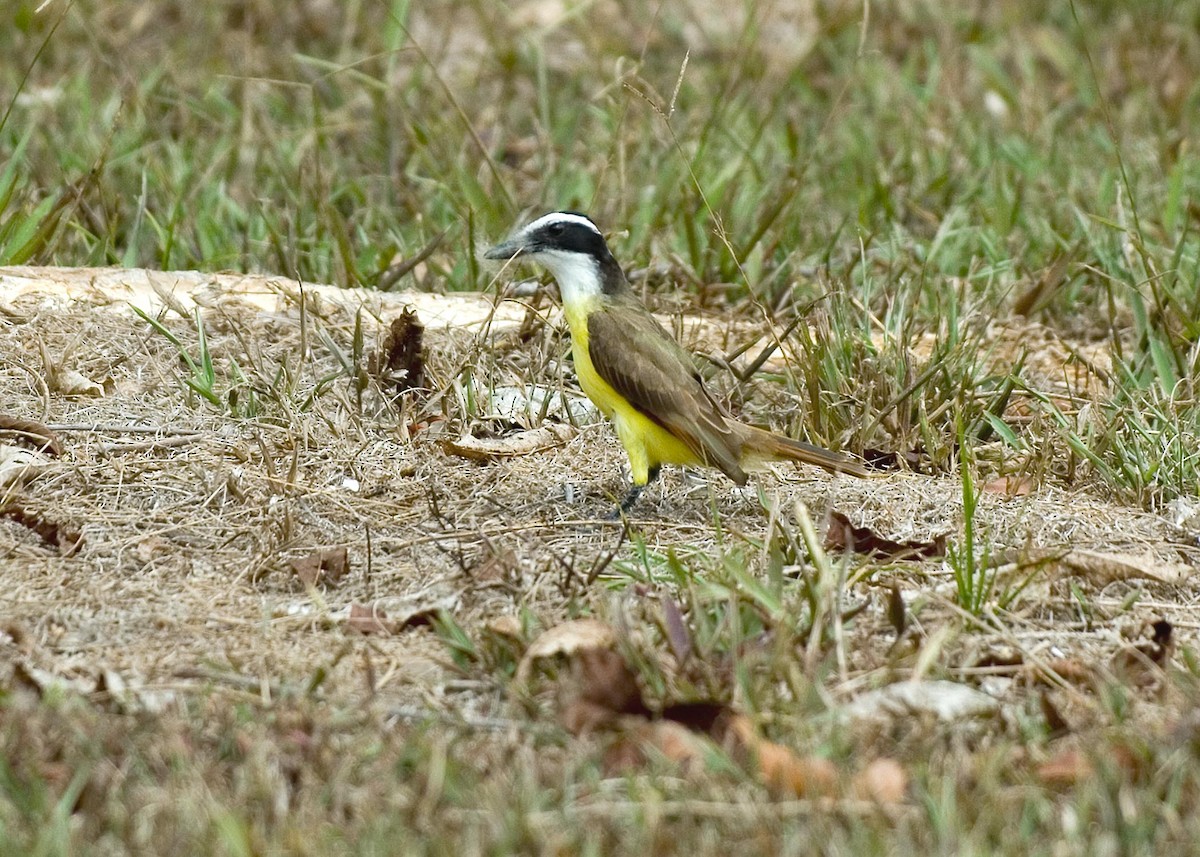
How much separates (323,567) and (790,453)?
1469 mm

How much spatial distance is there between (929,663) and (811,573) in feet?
1.81

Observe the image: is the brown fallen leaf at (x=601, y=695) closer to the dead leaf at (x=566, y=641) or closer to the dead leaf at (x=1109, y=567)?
the dead leaf at (x=566, y=641)

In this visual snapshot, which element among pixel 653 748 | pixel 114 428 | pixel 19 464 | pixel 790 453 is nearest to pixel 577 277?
pixel 790 453

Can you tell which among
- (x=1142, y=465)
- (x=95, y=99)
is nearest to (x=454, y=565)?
(x=1142, y=465)

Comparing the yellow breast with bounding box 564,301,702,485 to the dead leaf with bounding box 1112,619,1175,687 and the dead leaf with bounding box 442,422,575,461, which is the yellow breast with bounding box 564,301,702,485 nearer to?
the dead leaf with bounding box 442,422,575,461

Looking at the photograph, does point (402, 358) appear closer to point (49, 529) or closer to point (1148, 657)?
point (49, 529)

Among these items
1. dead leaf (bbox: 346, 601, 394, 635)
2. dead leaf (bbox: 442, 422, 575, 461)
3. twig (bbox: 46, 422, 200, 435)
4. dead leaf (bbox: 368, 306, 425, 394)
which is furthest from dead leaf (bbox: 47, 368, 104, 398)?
dead leaf (bbox: 346, 601, 394, 635)

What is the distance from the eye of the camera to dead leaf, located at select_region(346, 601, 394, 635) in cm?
401

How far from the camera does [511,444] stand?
534 centimetres

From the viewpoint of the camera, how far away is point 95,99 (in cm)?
860

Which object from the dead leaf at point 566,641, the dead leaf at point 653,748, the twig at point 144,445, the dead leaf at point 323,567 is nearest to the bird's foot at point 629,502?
the dead leaf at point 323,567

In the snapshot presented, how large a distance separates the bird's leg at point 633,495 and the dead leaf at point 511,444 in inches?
15.5

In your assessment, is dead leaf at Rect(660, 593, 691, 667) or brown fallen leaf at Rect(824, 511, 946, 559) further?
brown fallen leaf at Rect(824, 511, 946, 559)

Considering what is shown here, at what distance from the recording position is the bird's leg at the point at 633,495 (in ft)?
16.1
